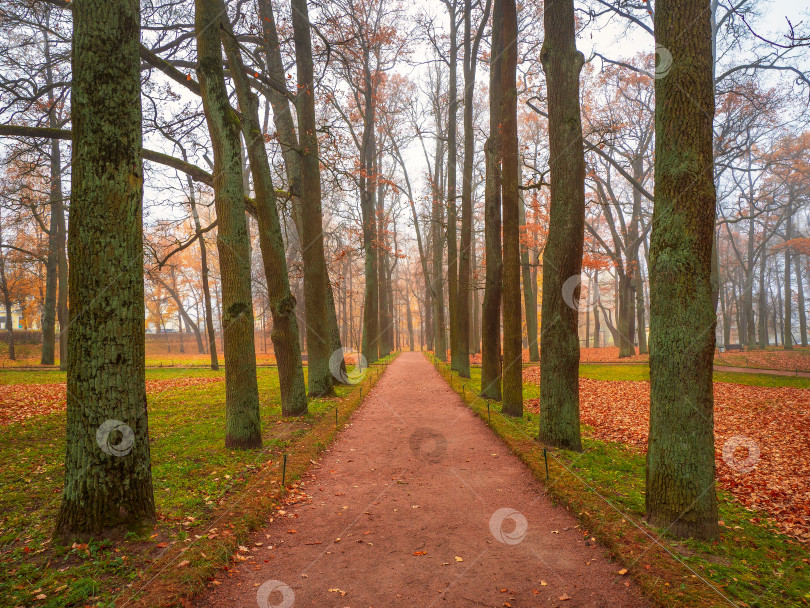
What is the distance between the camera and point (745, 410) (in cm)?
997

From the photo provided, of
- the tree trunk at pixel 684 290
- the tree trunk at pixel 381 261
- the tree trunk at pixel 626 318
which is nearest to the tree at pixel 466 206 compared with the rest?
the tree trunk at pixel 381 261

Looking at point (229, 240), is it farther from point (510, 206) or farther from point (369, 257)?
point (369, 257)

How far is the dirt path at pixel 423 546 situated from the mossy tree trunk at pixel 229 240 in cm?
142

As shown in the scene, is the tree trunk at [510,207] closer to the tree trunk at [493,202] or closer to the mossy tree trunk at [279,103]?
the tree trunk at [493,202]

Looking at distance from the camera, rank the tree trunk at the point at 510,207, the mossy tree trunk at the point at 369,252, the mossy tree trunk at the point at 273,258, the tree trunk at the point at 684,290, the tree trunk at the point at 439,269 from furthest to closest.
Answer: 1. the tree trunk at the point at 439,269
2. the mossy tree trunk at the point at 369,252
3. the tree trunk at the point at 510,207
4. the mossy tree trunk at the point at 273,258
5. the tree trunk at the point at 684,290

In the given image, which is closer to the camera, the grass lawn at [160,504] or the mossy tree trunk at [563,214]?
the grass lawn at [160,504]

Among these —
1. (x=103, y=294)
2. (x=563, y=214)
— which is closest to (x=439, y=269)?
(x=563, y=214)

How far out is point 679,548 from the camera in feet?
12.3

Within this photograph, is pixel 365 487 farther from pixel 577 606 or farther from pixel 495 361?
pixel 495 361

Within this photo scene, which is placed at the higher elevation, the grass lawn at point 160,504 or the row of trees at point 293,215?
the row of trees at point 293,215

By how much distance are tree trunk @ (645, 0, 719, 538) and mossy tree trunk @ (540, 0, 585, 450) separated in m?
2.48

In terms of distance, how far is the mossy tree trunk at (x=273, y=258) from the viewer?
8.47 m

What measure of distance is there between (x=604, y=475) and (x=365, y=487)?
3.06 m

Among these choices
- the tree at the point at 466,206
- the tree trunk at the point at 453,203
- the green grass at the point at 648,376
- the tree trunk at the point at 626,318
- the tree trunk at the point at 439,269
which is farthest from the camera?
the tree trunk at the point at 626,318
